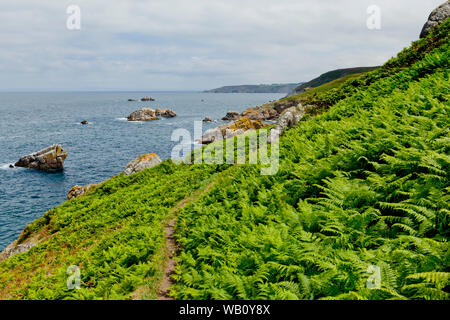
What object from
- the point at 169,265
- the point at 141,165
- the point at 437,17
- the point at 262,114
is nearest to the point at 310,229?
the point at 169,265

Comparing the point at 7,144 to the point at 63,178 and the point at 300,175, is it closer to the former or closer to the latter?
the point at 63,178

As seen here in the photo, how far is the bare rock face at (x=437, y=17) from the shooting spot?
26.8 m

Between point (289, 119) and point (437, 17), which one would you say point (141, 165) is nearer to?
point (289, 119)

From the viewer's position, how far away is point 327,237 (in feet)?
20.7

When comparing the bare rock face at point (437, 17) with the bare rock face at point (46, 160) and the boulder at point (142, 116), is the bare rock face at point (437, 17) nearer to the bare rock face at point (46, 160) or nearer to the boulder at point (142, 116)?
the bare rock face at point (46, 160)

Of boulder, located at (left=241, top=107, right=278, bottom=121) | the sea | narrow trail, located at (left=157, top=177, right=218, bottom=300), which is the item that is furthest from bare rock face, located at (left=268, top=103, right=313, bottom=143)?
boulder, located at (left=241, top=107, right=278, bottom=121)

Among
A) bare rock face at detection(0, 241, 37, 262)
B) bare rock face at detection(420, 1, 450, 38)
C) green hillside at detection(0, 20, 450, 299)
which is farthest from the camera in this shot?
bare rock face at detection(420, 1, 450, 38)

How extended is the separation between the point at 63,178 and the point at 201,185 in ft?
128

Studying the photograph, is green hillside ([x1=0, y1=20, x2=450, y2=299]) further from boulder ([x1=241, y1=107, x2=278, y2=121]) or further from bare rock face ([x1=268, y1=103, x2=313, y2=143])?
boulder ([x1=241, y1=107, x2=278, y2=121])

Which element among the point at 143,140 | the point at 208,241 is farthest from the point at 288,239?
the point at 143,140

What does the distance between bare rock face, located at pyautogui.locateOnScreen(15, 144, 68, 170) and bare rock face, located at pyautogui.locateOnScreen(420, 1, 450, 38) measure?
57.3m

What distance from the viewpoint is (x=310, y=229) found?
7301 mm

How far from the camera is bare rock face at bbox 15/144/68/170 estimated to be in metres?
51.0
